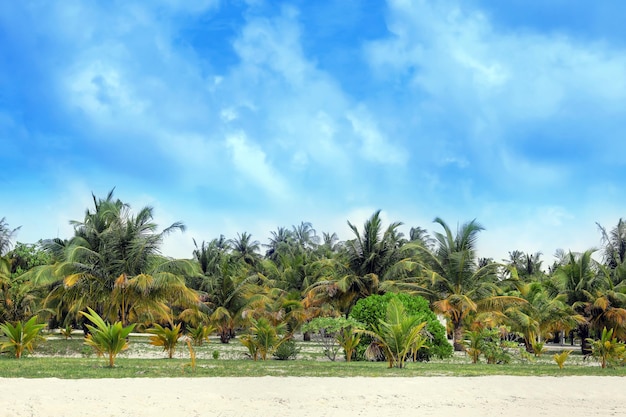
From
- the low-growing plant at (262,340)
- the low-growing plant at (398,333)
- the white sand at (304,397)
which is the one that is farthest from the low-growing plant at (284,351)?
the white sand at (304,397)

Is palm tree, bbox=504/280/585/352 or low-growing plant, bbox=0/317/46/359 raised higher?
palm tree, bbox=504/280/585/352

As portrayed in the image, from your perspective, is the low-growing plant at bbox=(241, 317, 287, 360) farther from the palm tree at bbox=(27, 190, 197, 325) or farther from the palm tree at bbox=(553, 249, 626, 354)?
the palm tree at bbox=(553, 249, 626, 354)

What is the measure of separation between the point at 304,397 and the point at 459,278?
61.8 ft

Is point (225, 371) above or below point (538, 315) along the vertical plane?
below

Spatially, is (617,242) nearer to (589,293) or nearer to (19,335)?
(589,293)

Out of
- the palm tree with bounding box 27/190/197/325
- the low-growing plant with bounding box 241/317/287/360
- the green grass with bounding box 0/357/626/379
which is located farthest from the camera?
the palm tree with bounding box 27/190/197/325

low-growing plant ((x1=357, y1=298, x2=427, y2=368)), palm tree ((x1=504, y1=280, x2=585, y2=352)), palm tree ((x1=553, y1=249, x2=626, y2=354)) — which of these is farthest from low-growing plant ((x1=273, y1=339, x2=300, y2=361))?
palm tree ((x1=553, y1=249, x2=626, y2=354))

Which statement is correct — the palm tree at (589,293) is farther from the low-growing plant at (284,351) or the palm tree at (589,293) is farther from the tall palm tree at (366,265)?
the low-growing plant at (284,351)

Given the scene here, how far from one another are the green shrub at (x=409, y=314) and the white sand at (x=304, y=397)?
8010mm

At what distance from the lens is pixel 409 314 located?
1948 centimetres

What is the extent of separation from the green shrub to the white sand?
8.01 metres

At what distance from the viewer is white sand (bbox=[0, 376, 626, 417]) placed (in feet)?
26.5

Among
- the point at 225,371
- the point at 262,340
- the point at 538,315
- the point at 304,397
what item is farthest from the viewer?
the point at 538,315

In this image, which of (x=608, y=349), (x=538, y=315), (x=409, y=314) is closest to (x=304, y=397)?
(x=608, y=349)
